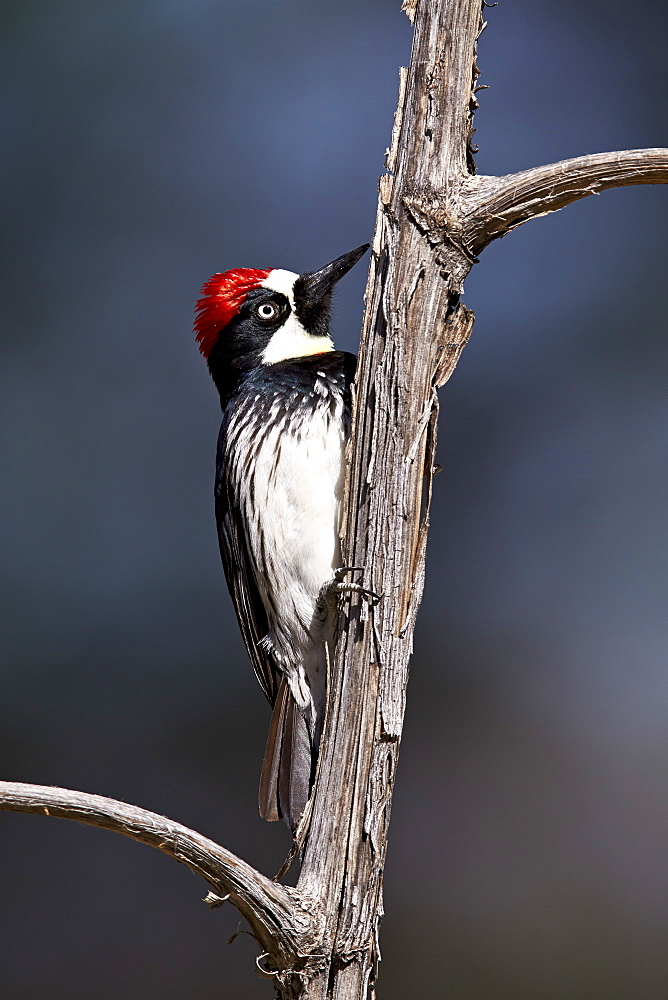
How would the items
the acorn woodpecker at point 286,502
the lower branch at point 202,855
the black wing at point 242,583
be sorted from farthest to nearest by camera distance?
1. the black wing at point 242,583
2. the acorn woodpecker at point 286,502
3. the lower branch at point 202,855

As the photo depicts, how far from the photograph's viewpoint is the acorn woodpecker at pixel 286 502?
1.23 meters

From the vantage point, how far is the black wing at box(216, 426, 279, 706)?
4.49 feet

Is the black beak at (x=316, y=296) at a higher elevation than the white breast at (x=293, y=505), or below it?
higher

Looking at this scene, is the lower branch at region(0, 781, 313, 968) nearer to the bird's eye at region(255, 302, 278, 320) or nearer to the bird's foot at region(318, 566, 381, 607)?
the bird's foot at region(318, 566, 381, 607)

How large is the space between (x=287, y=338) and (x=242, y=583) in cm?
44

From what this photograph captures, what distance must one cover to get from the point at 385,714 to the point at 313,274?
900 mm

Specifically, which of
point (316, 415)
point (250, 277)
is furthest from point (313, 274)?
point (316, 415)

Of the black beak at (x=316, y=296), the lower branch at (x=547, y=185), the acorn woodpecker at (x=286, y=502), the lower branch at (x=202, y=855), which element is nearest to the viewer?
the lower branch at (x=202, y=855)

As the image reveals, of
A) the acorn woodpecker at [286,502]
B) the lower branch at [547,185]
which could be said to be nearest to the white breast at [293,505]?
the acorn woodpecker at [286,502]

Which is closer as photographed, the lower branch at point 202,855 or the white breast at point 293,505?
the lower branch at point 202,855

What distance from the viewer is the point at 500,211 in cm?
84

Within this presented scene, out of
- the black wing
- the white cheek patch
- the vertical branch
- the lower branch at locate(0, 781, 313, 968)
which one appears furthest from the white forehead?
the lower branch at locate(0, 781, 313, 968)

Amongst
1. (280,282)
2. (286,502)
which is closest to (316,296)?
(280,282)

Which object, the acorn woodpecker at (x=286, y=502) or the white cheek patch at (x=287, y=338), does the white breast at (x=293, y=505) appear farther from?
the white cheek patch at (x=287, y=338)
